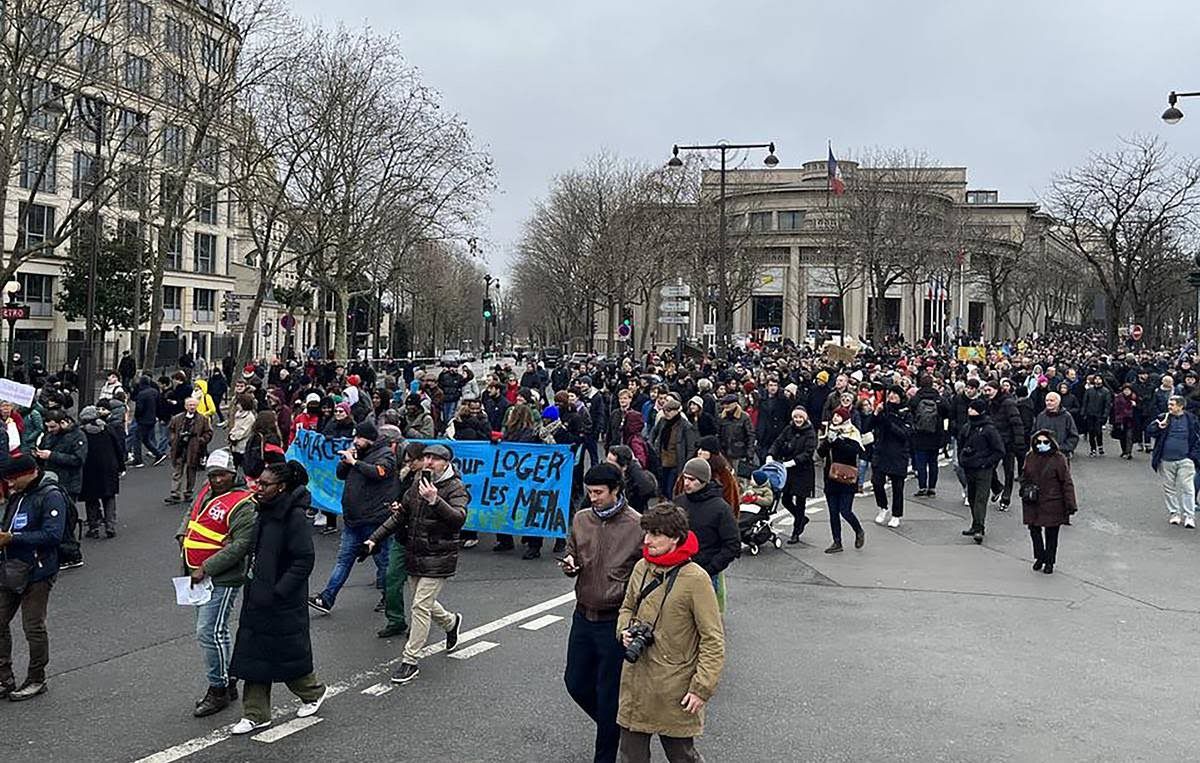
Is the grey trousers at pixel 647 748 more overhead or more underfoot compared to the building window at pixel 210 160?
more underfoot

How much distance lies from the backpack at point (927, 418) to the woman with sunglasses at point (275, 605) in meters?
11.7

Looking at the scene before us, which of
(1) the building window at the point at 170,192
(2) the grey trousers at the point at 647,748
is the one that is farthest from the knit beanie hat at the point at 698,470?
(1) the building window at the point at 170,192

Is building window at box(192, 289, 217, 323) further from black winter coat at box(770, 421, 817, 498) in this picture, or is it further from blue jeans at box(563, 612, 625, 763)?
blue jeans at box(563, 612, 625, 763)

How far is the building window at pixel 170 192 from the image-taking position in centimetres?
2853

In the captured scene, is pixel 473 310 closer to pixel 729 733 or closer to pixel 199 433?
pixel 199 433

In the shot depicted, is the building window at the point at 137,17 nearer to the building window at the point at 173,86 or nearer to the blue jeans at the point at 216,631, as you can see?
the building window at the point at 173,86

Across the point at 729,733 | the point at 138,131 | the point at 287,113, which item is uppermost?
the point at 287,113

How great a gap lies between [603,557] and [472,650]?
275 centimetres

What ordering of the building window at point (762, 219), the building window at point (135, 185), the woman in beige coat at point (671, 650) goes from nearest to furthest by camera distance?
the woman in beige coat at point (671, 650) < the building window at point (135, 185) < the building window at point (762, 219)

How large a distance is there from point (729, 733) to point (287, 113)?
3037cm

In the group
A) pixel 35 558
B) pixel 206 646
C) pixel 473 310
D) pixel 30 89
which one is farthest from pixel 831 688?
pixel 473 310

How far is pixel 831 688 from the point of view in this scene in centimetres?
746

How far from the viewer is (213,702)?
6.82 m

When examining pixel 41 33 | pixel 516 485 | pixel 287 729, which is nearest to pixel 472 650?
pixel 287 729
